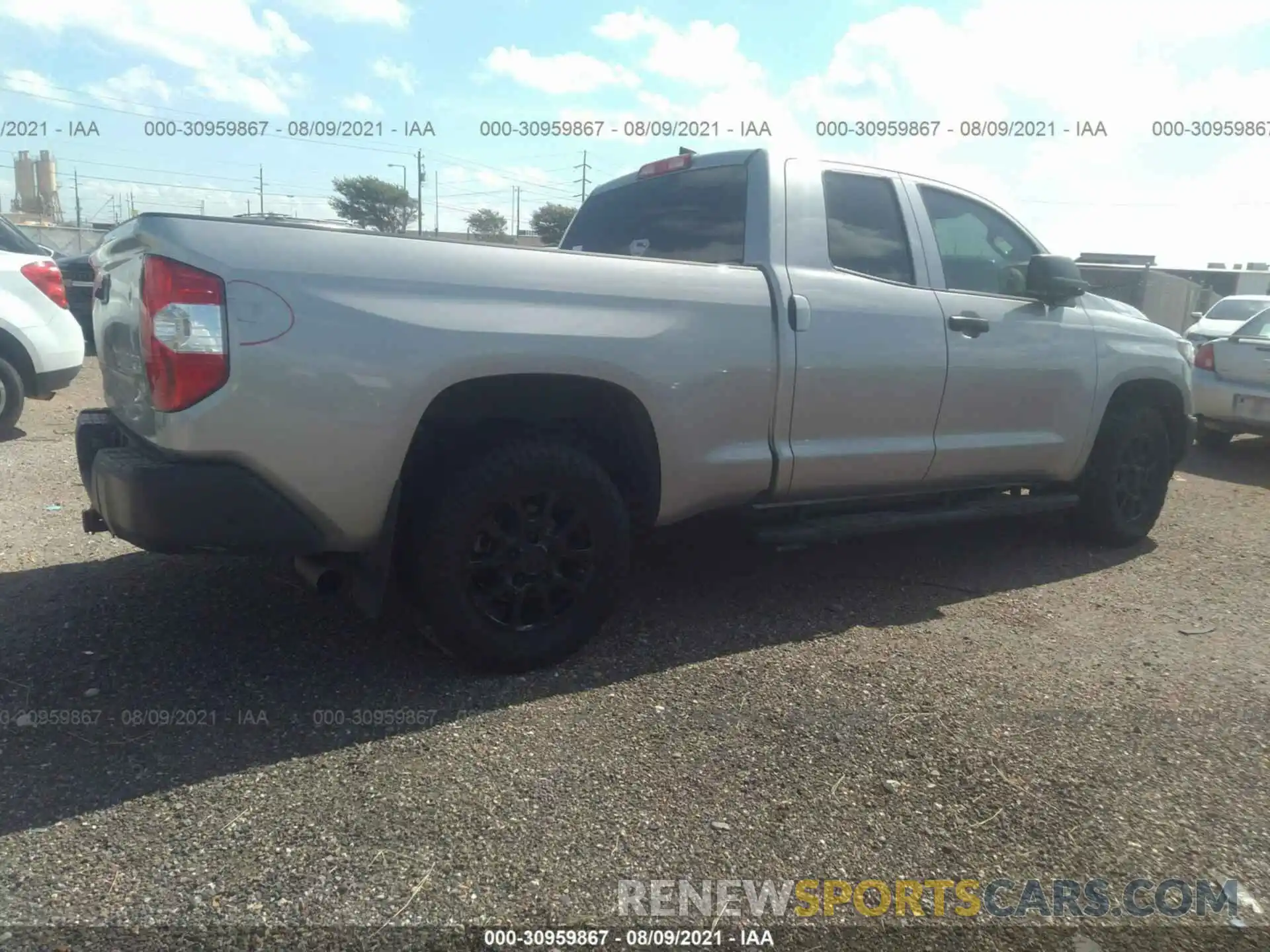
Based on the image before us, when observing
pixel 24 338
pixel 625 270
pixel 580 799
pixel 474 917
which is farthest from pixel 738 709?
pixel 24 338

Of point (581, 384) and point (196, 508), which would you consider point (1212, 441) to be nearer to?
point (581, 384)

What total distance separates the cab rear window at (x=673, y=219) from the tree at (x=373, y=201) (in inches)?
673

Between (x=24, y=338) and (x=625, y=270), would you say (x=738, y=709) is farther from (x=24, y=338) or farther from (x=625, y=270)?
(x=24, y=338)

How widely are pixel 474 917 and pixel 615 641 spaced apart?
166cm

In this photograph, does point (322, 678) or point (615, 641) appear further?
point (615, 641)

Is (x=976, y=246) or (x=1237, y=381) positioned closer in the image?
(x=976, y=246)

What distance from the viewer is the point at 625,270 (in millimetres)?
3375

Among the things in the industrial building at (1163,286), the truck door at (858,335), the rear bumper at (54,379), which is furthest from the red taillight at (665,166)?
the industrial building at (1163,286)

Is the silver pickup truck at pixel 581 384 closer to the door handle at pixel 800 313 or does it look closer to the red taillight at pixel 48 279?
the door handle at pixel 800 313

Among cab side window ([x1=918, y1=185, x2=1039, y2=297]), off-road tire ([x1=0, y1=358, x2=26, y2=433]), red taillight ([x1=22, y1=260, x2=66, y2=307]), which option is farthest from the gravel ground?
red taillight ([x1=22, y1=260, x2=66, y2=307])

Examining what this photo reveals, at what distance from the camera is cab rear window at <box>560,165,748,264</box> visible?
400cm

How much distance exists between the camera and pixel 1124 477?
532 centimetres

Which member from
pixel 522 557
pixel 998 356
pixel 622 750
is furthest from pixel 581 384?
pixel 998 356

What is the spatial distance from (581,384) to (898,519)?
5.71 feet
